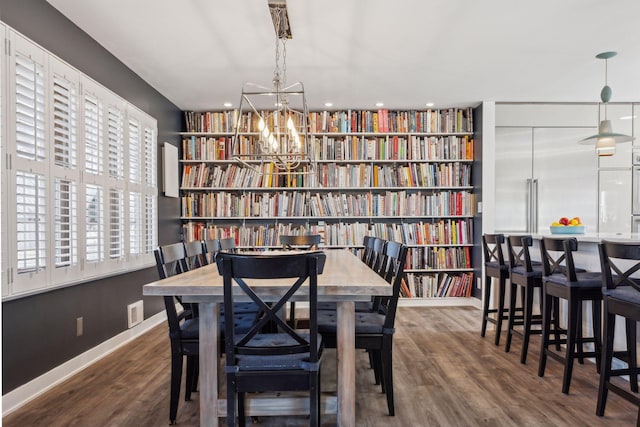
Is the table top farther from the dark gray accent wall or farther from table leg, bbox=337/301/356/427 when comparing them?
the dark gray accent wall

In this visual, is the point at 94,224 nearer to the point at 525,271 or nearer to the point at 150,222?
→ the point at 150,222

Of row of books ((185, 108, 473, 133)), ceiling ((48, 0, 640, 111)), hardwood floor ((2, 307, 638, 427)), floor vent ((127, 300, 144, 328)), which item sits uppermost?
ceiling ((48, 0, 640, 111))

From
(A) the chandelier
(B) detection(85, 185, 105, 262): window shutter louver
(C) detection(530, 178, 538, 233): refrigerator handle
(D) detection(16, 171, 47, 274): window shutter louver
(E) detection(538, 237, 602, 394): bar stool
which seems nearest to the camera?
(D) detection(16, 171, 47, 274): window shutter louver

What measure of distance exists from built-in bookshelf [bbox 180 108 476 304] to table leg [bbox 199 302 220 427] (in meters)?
3.25

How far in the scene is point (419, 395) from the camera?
2561 millimetres

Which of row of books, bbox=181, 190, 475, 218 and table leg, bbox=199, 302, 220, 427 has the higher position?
row of books, bbox=181, 190, 475, 218

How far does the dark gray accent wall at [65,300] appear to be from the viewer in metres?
2.44

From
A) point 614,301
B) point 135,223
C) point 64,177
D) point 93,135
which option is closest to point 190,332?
point 64,177

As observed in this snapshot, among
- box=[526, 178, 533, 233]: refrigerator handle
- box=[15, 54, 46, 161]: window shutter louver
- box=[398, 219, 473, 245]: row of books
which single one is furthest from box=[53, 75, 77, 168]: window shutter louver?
box=[526, 178, 533, 233]: refrigerator handle

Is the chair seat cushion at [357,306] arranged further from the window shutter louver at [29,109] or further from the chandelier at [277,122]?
the window shutter louver at [29,109]

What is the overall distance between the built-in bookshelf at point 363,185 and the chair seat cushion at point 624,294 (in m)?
3.00

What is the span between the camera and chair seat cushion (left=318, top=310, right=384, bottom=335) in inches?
87.4

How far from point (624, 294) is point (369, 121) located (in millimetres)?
3662

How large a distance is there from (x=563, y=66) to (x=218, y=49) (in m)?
3.15
